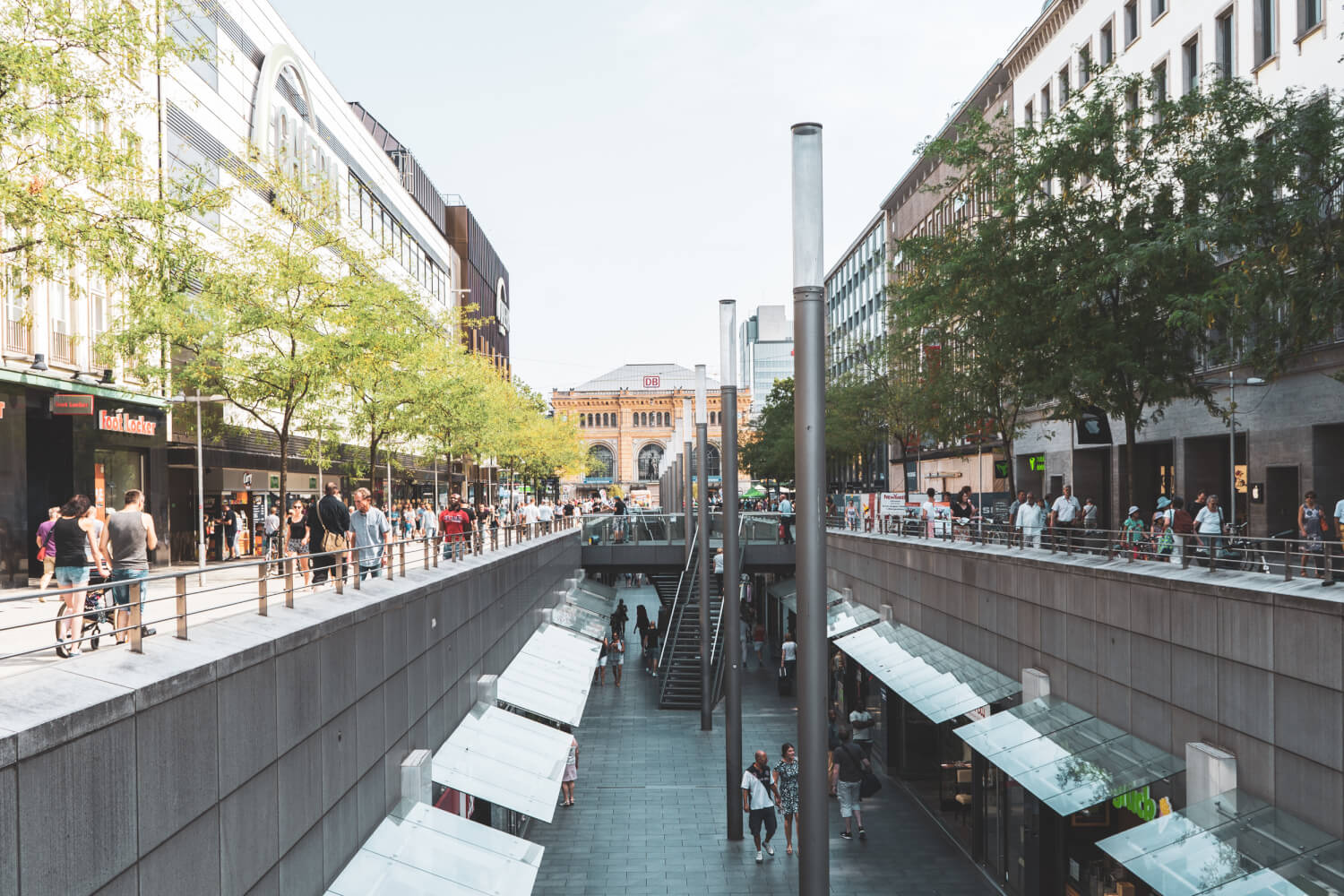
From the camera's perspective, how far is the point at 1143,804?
41.5 ft

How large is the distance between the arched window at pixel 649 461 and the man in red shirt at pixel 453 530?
13810cm

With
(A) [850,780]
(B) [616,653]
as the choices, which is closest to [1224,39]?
(A) [850,780]

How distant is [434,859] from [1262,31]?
27.3 meters

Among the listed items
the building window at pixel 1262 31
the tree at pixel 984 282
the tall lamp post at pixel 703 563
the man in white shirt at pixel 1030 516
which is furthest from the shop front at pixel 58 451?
the building window at pixel 1262 31

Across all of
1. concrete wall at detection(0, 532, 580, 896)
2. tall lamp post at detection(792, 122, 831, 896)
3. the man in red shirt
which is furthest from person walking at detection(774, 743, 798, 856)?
tall lamp post at detection(792, 122, 831, 896)

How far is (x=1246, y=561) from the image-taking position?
11.5 m

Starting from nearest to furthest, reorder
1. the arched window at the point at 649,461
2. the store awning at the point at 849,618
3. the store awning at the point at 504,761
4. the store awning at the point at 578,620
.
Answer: the store awning at the point at 504,761
the store awning at the point at 849,618
the store awning at the point at 578,620
the arched window at the point at 649,461

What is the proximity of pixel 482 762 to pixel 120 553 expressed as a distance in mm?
5819

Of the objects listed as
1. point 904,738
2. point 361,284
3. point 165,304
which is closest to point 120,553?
point 165,304

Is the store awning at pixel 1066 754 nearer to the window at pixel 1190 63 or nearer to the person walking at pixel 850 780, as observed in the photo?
the person walking at pixel 850 780

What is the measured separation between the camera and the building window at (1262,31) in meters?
28.3

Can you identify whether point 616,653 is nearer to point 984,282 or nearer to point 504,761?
point 984,282

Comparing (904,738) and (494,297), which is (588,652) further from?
(494,297)

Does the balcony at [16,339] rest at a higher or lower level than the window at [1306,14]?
lower
